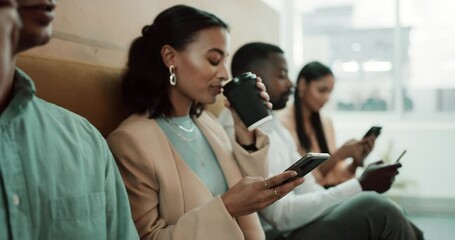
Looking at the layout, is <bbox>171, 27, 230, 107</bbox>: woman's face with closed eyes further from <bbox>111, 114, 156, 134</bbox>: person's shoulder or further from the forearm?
the forearm

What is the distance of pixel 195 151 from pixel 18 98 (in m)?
0.69

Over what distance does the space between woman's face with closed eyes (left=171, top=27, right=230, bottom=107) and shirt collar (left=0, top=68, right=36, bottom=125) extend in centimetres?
66

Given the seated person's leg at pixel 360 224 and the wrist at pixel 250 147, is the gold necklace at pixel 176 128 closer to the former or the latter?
the wrist at pixel 250 147

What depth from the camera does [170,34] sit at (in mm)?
1479

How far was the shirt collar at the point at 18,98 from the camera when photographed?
2.73 feet

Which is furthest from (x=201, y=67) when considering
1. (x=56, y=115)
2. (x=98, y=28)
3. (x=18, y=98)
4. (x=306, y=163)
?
(x=18, y=98)

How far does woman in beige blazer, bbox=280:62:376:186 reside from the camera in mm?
2461

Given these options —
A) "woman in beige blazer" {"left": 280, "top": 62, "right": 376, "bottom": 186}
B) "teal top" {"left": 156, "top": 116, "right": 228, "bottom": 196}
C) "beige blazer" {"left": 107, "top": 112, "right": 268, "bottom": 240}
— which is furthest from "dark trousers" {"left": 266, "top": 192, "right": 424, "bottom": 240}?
"woman in beige blazer" {"left": 280, "top": 62, "right": 376, "bottom": 186}

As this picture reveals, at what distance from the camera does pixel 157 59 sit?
149 centimetres

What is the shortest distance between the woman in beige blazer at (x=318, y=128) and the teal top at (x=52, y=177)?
158 centimetres

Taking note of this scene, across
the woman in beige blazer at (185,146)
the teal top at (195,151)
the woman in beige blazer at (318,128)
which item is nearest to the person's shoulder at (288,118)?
the woman in beige blazer at (318,128)

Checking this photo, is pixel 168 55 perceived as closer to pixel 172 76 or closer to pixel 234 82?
pixel 172 76

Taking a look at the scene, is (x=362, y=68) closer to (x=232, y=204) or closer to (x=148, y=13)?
(x=148, y=13)

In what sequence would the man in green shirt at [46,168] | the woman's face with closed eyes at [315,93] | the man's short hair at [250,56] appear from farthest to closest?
the woman's face with closed eyes at [315,93], the man's short hair at [250,56], the man in green shirt at [46,168]
